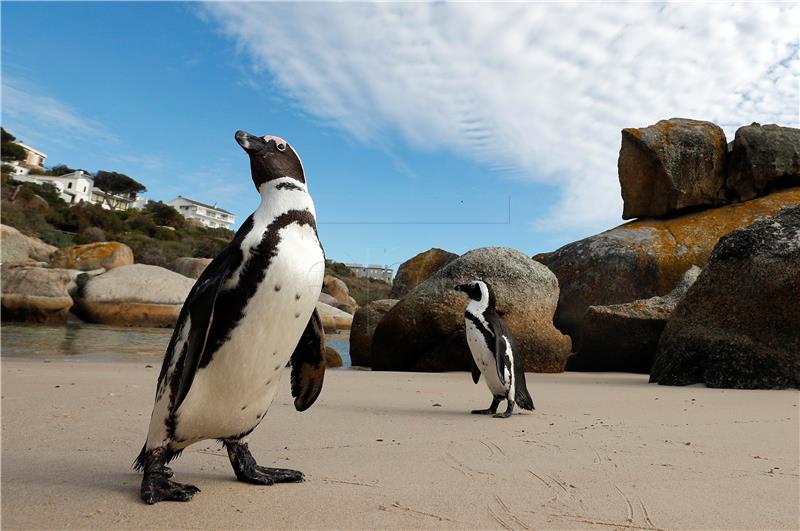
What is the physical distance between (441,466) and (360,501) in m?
0.74

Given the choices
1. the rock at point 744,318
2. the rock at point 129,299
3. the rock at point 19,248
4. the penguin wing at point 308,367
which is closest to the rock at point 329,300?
the rock at point 129,299

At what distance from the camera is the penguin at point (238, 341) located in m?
2.49

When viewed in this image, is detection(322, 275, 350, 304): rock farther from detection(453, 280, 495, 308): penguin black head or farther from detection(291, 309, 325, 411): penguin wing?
detection(291, 309, 325, 411): penguin wing

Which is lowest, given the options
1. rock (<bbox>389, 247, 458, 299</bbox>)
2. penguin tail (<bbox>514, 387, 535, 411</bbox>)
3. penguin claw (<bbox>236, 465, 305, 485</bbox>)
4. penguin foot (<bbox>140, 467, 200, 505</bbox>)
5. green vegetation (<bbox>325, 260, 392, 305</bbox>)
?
penguin foot (<bbox>140, 467, 200, 505</bbox>)

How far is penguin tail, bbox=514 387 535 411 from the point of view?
5293 mm

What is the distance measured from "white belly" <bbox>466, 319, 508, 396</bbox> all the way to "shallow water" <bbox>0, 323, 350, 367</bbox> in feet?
23.8

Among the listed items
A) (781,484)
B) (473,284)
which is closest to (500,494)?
(781,484)

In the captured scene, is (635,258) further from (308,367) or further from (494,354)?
(308,367)

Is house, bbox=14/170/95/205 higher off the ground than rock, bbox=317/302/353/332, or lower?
higher

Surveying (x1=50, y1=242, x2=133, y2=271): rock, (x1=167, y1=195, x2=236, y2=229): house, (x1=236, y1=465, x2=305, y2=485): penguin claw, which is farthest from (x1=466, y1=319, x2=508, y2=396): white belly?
(x1=167, y1=195, x2=236, y2=229): house

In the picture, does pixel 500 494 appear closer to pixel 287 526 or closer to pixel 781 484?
pixel 287 526

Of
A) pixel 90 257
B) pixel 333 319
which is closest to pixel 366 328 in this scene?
pixel 333 319

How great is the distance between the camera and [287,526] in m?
2.08

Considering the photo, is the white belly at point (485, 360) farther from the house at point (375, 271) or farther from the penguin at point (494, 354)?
the house at point (375, 271)
